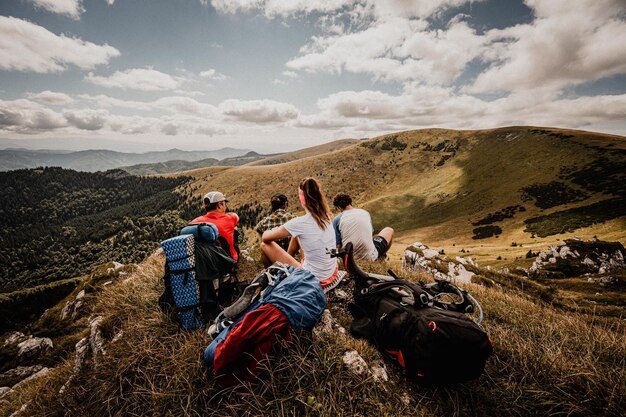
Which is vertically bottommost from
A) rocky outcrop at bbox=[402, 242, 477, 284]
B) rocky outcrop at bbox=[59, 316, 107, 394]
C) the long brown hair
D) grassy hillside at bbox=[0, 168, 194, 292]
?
grassy hillside at bbox=[0, 168, 194, 292]

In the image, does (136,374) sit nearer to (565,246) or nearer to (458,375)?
(458,375)

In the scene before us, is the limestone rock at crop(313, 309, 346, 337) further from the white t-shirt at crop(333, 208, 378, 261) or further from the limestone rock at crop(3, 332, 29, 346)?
the limestone rock at crop(3, 332, 29, 346)

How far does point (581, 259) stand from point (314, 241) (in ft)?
78.9

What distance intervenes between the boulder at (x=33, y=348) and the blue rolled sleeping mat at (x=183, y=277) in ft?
55.8

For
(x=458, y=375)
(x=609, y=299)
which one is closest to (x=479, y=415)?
(x=458, y=375)

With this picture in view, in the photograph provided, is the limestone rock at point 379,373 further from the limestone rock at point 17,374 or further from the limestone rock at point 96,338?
the limestone rock at point 17,374

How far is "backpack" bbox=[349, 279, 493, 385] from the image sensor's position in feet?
8.50

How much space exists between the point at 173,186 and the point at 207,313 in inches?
8508

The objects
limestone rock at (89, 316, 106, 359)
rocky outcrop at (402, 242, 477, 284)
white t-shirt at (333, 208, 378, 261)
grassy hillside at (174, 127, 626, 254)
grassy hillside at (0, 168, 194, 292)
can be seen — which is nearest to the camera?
limestone rock at (89, 316, 106, 359)

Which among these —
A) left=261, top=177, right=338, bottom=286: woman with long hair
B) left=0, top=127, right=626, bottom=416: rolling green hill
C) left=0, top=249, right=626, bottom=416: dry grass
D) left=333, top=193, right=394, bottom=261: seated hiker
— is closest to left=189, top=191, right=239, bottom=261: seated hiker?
left=0, top=127, right=626, bottom=416: rolling green hill

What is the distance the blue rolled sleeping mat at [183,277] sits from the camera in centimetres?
417

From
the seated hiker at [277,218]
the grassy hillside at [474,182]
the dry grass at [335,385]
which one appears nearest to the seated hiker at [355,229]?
the seated hiker at [277,218]

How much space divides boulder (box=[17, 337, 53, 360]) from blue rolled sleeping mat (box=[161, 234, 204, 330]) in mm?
17005

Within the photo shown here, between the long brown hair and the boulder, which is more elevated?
the long brown hair
